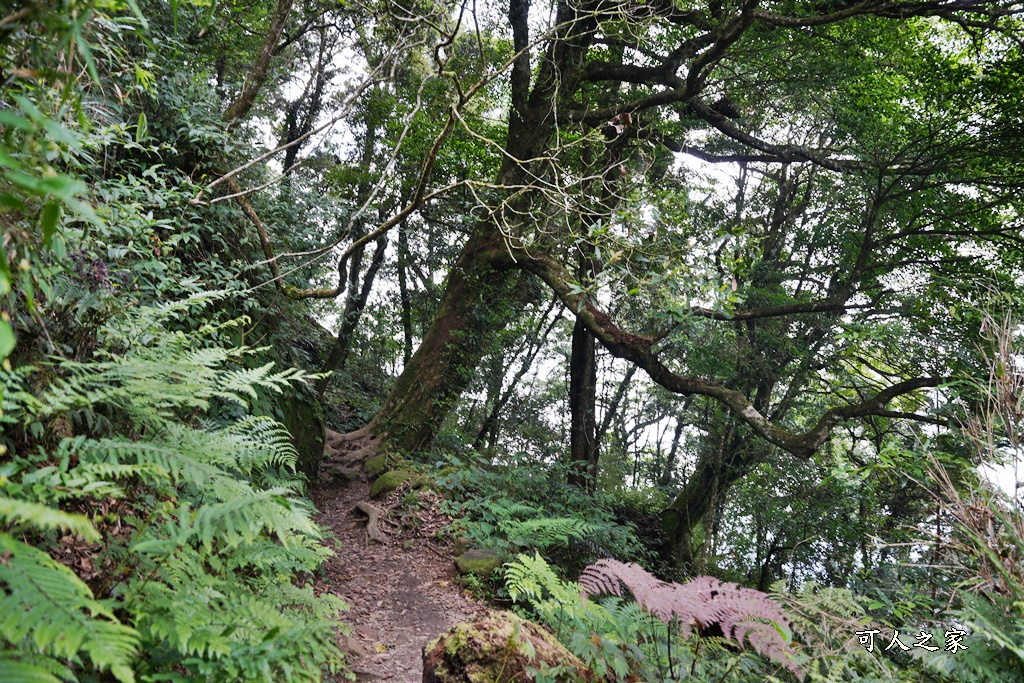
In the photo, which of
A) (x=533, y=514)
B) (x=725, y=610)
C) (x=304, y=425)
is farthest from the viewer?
(x=533, y=514)

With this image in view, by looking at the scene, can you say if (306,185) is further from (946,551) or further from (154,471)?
(946,551)

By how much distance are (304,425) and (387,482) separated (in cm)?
125

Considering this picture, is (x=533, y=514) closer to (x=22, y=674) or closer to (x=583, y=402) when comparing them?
(x=583, y=402)

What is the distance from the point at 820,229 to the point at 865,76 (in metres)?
2.79

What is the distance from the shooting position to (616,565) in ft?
10.4

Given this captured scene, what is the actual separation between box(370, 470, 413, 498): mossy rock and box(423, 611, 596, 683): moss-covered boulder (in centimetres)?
424

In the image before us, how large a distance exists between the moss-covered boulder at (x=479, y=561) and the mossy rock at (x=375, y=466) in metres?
2.29

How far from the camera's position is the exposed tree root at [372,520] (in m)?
6.27

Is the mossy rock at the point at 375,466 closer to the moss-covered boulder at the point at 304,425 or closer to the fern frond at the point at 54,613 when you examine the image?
the moss-covered boulder at the point at 304,425

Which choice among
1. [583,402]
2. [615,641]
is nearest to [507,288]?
[583,402]

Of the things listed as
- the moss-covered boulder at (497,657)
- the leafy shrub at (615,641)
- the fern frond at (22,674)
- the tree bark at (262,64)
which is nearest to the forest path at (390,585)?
the moss-covered boulder at (497,657)

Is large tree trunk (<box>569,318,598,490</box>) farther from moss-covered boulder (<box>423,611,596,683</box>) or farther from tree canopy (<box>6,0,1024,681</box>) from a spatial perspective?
moss-covered boulder (<box>423,611,596,683</box>)

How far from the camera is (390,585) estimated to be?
5.44 metres

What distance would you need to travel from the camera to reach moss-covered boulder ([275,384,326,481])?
657cm
